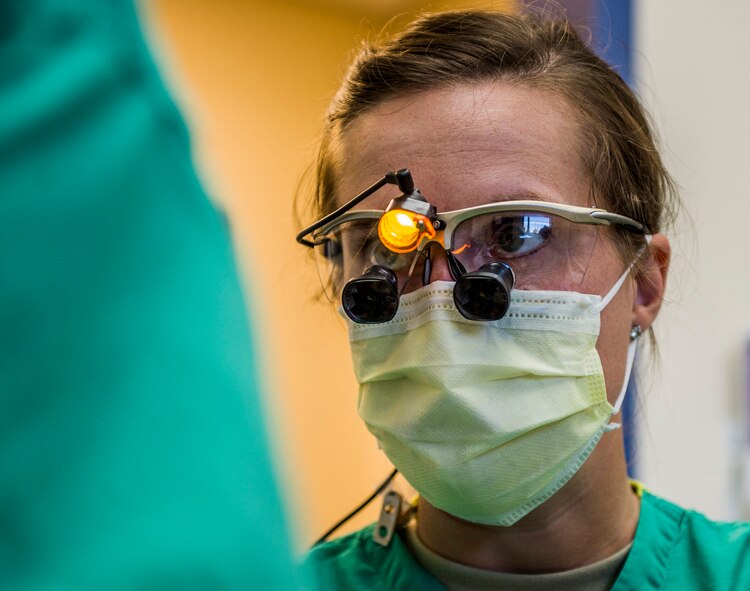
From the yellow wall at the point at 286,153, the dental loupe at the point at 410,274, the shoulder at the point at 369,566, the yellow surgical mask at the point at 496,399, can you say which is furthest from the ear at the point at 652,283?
the yellow wall at the point at 286,153

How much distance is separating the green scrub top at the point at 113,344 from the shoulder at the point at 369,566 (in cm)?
100

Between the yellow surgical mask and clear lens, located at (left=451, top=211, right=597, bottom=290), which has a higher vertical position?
clear lens, located at (left=451, top=211, right=597, bottom=290)

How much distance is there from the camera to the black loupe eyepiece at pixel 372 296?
1.11 metres

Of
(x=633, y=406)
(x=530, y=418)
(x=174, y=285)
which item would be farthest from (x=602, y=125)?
(x=174, y=285)

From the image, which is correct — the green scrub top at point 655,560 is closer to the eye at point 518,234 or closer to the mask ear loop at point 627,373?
the mask ear loop at point 627,373

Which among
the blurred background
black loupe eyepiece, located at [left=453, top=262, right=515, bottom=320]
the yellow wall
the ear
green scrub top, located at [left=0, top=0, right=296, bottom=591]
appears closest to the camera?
green scrub top, located at [left=0, top=0, right=296, bottom=591]

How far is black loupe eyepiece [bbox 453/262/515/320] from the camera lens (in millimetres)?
1033

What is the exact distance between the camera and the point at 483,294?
1045 millimetres

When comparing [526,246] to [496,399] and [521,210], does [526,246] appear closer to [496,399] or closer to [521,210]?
[521,210]

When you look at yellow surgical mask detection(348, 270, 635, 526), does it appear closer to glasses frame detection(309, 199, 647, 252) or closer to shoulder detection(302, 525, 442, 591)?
glasses frame detection(309, 199, 647, 252)

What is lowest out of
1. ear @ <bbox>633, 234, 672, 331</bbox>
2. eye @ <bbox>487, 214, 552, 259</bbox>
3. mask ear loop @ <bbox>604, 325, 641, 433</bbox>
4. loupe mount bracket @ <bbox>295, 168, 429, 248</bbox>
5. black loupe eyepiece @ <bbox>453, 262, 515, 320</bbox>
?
mask ear loop @ <bbox>604, 325, 641, 433</bbox>

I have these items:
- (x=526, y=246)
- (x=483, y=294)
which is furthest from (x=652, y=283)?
(x=483, y=294)

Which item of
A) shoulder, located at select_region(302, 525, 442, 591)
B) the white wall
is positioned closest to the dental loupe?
shoulder, located at select_region(302, 525, 442, 591)

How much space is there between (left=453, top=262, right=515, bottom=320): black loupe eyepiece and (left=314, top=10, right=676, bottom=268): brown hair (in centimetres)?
25
